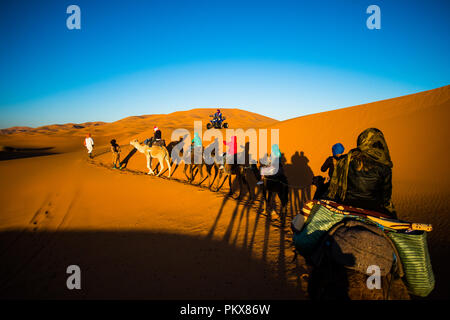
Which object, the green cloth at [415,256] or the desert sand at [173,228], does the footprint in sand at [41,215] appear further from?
the green cloth at [415,256]

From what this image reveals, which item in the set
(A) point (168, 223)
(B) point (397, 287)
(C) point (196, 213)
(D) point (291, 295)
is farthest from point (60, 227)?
(B) point (397, 287)

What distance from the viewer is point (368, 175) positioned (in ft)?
9.21

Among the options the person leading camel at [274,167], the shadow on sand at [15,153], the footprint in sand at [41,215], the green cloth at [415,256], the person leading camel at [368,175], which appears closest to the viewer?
the green cloth at [415,256]

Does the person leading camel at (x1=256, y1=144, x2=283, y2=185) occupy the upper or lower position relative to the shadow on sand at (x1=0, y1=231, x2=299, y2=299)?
upper

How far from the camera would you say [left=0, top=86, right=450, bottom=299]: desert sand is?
3732 mm

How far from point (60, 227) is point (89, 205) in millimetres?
1501

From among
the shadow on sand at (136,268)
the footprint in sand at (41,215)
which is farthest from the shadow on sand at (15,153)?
the shadow on sand at (136,268)

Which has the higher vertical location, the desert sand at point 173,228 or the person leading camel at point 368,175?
the person leading camel at point 368,175

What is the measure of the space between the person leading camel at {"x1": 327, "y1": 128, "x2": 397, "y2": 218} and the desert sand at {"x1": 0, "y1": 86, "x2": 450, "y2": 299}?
1931 millimetres

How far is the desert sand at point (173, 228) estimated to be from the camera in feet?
12.2

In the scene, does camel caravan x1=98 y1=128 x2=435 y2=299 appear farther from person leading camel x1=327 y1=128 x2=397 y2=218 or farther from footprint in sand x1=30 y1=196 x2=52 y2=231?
footprint in sand x1=30 y1=196 x2=52 y2=231

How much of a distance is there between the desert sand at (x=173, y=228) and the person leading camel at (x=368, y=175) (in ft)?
6.34

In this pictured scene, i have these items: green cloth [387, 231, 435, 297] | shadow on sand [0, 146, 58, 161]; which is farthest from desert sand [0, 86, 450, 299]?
shadow on sand [0, 146, 58, 161]

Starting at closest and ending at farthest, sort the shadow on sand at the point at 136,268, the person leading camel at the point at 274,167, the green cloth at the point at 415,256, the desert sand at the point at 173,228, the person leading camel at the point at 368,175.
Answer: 1. the green cloth at the point at 415,256
2. the person leading camel at the point at 368,175
3. the shadow on sand at the point at 136,268
4. the desert sand at the point at 173,228
5. the person leading camel at the point at 274,167
